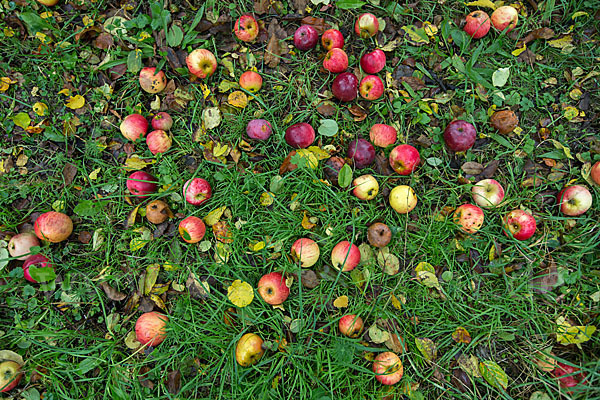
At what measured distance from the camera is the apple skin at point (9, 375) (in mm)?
2543

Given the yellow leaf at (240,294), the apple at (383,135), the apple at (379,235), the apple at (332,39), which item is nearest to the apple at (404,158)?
the apple at (383,135)

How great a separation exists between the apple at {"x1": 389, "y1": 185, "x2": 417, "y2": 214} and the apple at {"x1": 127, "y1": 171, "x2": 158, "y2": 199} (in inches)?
82.1

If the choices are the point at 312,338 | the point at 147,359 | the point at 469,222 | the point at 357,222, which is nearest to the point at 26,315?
the point at 147,359

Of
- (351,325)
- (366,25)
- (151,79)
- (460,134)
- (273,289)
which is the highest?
(366,25)

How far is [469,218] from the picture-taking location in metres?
2.81

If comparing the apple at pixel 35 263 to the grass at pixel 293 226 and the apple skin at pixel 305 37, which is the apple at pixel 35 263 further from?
the apple skin at pixel 305 37

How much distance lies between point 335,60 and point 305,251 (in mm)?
1740

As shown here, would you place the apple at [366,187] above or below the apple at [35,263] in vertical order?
above

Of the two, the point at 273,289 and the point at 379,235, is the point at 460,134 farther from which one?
the point at 273,289

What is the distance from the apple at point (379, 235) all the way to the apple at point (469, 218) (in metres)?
0.62

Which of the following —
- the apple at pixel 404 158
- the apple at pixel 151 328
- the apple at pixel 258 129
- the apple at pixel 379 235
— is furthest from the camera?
the apple at pixel 258 129

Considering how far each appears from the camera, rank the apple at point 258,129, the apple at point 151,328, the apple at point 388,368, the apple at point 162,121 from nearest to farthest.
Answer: the apple at point 388,368, the apple at point 151,328, the apple at point 258,129, the apple at point 162,121

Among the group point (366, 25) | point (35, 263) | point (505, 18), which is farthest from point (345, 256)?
point (505, 18)

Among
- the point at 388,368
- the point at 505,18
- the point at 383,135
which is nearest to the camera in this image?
the point at 388,368
